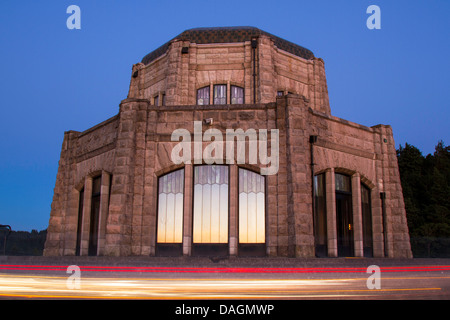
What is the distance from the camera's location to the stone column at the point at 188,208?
1982 centimetres

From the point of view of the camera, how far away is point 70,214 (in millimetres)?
24312

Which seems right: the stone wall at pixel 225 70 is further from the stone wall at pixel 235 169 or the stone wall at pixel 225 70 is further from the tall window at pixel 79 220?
the tall window at pixel 79 220

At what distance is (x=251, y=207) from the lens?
A: 66.8 ft

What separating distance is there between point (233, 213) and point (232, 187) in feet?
3.90

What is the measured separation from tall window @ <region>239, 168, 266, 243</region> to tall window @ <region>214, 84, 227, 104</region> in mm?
8443

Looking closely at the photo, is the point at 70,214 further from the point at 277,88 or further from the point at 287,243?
the point at 277,88

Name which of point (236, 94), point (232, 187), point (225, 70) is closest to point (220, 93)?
point (236, 94)

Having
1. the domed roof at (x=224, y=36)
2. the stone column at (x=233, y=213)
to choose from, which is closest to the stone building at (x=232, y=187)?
the stone column at (x=233, y=213)

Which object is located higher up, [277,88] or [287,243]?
[277,88]

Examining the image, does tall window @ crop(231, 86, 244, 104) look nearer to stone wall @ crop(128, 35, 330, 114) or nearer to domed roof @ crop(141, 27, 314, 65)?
stone wall @ crop(128, 35, 330, 114)

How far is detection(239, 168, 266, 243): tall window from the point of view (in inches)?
791

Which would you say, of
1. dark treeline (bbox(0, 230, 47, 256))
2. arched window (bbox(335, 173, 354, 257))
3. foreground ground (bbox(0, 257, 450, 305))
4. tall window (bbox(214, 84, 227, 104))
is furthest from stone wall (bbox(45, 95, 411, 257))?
tall window (bbox(214, 84, 227, 104))
